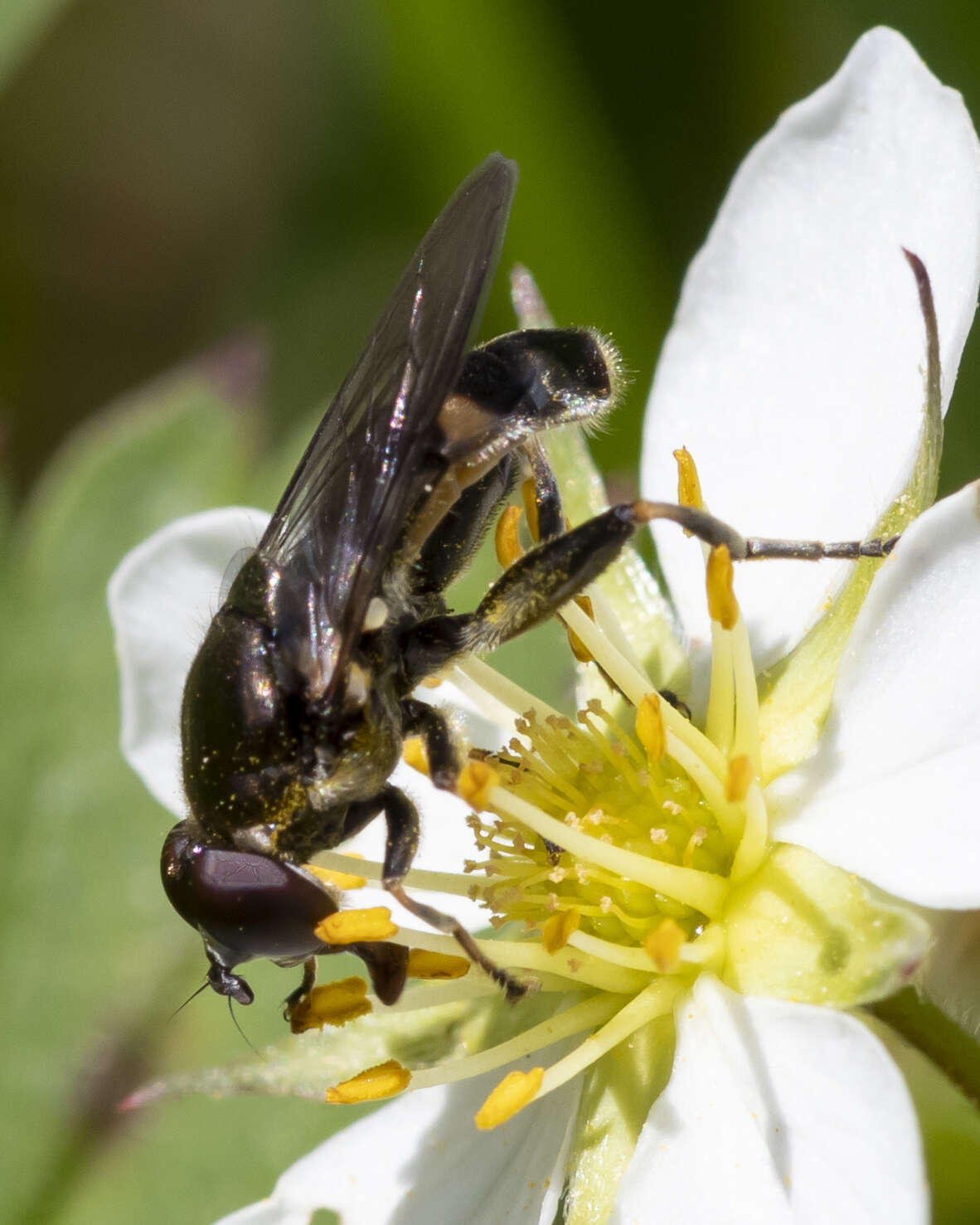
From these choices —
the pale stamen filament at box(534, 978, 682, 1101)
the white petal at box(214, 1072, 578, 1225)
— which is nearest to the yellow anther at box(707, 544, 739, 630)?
the pale stamen filament at box(534, 978, 682, 1101)

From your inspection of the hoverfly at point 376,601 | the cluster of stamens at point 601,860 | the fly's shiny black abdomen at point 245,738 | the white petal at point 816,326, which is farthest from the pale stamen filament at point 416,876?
the white petal at point 816,326

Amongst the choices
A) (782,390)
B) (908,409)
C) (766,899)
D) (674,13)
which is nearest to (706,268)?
(782,390)

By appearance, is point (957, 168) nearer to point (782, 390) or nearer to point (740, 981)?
point (782, 390)

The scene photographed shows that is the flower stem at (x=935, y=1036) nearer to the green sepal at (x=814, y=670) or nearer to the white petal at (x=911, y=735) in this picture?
the white petal at (x=911, y=735)

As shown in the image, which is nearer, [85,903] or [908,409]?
[908,409]

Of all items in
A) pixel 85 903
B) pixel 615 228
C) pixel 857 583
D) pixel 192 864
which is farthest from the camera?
pixel 615 228

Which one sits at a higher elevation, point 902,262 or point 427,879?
point 902,262

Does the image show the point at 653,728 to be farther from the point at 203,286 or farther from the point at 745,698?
the point at 203,286
